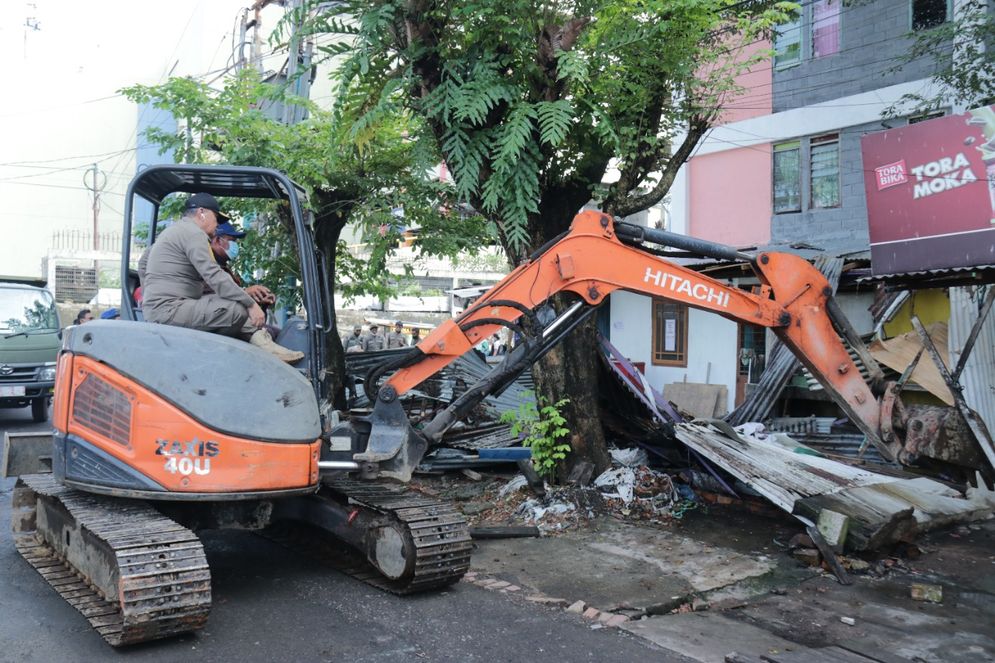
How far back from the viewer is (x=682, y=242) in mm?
6328

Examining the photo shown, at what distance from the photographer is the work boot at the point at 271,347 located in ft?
18.0

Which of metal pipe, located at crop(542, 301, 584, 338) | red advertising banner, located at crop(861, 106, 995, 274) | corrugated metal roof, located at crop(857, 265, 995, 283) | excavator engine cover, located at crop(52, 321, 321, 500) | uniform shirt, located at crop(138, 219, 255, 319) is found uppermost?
red advertising banner, located at crop(861, 106, 995, 274)

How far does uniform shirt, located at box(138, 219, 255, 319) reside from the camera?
5.34 meters

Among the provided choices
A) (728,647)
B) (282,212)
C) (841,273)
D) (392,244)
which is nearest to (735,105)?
(841,273)

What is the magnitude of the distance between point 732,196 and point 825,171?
1.89m

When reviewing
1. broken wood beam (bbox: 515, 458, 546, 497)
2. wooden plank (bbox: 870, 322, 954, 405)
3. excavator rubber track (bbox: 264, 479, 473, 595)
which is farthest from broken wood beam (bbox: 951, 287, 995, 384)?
excavator rubber track (bbox: 264, 479, 473, 595)

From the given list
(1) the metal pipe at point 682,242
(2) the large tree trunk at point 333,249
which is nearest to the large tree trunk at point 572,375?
(1) the metal pipe at point 682,242

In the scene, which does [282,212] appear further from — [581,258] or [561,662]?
[561,662]

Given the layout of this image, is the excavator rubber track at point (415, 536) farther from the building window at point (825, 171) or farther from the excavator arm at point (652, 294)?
the building window at point (825, 171)

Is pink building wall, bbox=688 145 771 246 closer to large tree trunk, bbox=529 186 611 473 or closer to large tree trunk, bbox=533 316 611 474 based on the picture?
large tree trunk, bbox=529 186 611 473

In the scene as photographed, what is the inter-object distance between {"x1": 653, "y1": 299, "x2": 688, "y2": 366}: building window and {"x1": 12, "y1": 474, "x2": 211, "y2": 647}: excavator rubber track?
11.7 meters

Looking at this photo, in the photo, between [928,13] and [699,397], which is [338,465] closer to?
[699,397]

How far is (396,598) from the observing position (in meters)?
5.56

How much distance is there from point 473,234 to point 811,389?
521 centimetres
